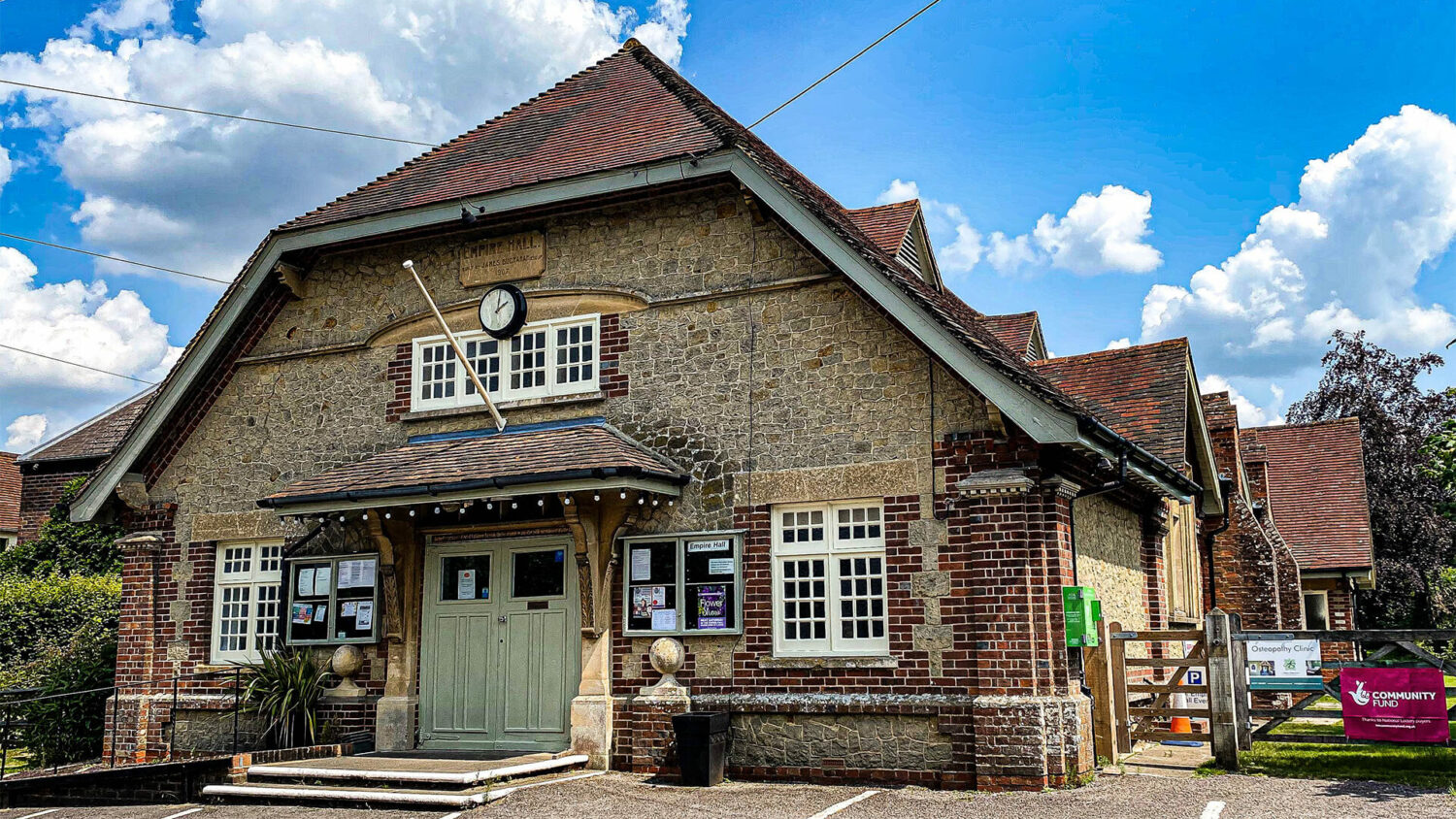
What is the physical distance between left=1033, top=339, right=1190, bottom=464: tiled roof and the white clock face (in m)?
7.51

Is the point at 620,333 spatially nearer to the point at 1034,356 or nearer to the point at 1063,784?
the point at 1063,784

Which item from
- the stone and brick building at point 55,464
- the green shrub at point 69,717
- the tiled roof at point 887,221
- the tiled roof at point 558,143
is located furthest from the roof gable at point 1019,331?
the stone and brick building at point 55,464

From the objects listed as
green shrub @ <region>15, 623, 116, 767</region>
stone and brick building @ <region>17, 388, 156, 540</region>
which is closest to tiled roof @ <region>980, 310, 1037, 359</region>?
green shrub @ <region>15, 623, 116, 767</region>

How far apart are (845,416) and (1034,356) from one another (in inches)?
341

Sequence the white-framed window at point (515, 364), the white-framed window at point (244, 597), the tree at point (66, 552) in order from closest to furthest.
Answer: the white-framed window at point (515, 364), the white-framed window at point (244, 597), the tree at point (66, 552)

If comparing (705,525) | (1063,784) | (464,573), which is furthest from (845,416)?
(464,573)

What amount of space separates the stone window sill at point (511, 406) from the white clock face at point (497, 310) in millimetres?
892

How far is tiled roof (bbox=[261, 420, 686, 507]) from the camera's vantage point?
38.8ft

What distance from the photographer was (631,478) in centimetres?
1164

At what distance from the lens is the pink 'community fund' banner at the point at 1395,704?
35.0 ft

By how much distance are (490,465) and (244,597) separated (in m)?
4.82

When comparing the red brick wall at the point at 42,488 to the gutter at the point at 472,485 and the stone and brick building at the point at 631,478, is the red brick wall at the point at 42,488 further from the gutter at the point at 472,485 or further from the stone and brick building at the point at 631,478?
the gutter at the point at 472,485

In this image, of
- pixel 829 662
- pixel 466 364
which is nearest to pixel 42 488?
pixel 466 364

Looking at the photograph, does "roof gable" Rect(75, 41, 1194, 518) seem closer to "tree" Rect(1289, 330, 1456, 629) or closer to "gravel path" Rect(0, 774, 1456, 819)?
"gravel path" Rect(0, 774, 1456, 819)
